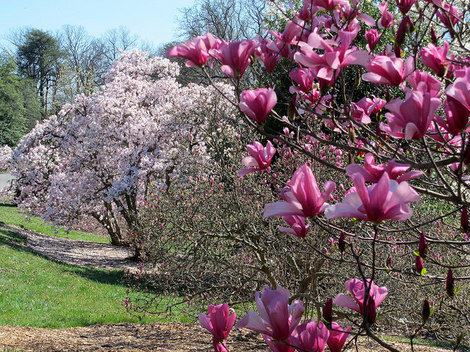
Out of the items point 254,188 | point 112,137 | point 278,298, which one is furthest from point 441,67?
point 112,137

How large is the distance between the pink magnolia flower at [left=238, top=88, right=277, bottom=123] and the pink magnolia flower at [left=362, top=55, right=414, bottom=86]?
26 centimetres

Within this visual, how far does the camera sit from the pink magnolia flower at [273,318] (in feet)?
3.11

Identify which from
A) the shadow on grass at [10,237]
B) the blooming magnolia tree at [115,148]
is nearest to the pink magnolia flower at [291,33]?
the blooming magnolia tree at [115,148]

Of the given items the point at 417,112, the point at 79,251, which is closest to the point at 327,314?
the point at 417,112

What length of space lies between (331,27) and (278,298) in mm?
1108

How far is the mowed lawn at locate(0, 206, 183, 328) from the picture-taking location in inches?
241

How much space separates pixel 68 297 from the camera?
7.61m

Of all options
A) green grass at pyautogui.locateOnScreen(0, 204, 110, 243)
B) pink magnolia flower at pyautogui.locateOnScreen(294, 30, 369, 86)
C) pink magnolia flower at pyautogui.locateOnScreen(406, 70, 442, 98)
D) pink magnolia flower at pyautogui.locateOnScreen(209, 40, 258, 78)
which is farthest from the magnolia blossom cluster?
A: green grass at pyautogui.locateOnScreen(0, 204, 110, 243)

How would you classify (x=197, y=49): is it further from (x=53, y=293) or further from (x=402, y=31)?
(x=53, y=293)

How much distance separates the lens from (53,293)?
772cm

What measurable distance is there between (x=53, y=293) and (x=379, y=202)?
7.85m

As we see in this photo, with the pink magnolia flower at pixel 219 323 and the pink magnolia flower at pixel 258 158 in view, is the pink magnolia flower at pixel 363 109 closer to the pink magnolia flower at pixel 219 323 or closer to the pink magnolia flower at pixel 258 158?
the pink magnolia flower at pixel 258 158

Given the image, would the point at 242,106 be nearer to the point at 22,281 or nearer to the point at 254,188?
the point at 254,188

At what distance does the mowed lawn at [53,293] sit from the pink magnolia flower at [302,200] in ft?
18.3
